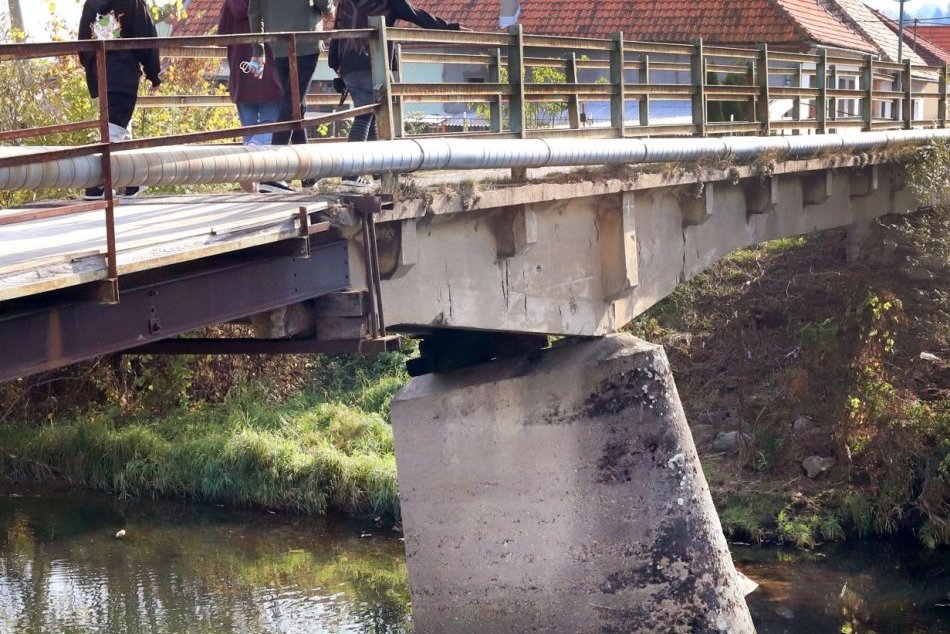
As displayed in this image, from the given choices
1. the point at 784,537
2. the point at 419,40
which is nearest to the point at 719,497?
the point at 784,537

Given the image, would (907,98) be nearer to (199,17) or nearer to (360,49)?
(360,49)

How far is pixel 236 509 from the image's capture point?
1516 centimetres

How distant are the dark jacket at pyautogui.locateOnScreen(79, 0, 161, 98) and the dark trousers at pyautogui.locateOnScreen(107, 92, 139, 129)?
0.03 m

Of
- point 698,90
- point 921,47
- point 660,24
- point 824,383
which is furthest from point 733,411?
point 921,47

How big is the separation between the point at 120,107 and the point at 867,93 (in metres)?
10.3

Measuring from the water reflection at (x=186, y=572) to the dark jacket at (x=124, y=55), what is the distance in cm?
521

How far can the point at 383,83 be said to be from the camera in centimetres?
727

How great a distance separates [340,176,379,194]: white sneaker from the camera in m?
7.25

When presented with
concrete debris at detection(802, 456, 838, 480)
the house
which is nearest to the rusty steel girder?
concrete debris at detection(802, 456, 838, 480)

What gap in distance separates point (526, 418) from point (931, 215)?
9153mm

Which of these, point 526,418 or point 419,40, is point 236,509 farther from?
point 419,40

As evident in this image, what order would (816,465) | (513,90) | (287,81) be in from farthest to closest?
(816,465)
(513,90)
(287,81)

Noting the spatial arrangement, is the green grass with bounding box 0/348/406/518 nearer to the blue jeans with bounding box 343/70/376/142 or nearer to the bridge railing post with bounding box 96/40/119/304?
the blue jeans with bounding box 343/70/376/142

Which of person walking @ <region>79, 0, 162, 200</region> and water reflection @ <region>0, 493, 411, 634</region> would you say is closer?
person walking @ <region>79, 0, 162, 200</region>
